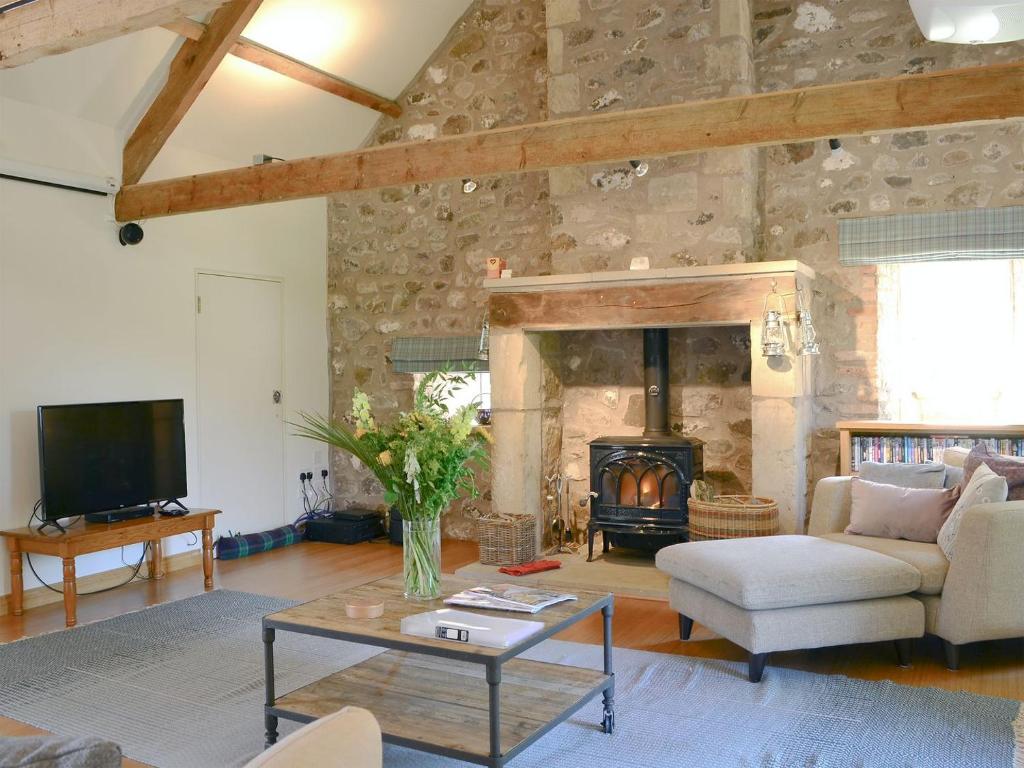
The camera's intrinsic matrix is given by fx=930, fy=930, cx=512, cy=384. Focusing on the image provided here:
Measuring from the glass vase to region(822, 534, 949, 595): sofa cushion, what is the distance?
2049 mm

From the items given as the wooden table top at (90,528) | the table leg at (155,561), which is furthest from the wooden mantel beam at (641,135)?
the table leg at (155,561)

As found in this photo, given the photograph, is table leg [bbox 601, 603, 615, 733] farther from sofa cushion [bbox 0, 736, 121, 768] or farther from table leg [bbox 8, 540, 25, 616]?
table leg [bbox 8, 540, 25, 616]

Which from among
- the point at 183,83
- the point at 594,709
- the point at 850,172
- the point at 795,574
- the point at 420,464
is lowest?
the point at 594,709

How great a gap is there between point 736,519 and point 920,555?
1.19 metres

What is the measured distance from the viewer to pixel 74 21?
10.8 ft

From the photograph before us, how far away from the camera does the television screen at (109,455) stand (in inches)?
201

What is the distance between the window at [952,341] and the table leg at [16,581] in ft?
16.5

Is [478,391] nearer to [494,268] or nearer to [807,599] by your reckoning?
[494,268]

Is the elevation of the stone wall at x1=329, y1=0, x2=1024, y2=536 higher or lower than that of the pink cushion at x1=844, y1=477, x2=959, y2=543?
higher

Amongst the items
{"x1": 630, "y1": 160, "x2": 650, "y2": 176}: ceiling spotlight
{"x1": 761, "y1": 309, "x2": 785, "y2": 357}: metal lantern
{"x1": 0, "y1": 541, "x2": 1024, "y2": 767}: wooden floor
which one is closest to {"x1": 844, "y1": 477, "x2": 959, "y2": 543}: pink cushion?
{"x1": 0, "y1": 541, "x2": 1024, "y2": 767}: wooden floor

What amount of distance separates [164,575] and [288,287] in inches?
93.1

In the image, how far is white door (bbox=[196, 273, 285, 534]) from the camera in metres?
6.51

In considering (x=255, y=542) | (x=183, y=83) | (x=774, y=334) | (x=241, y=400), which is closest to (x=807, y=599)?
(x=774, y=334)

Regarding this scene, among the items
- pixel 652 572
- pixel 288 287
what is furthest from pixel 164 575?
pixel 652 572
